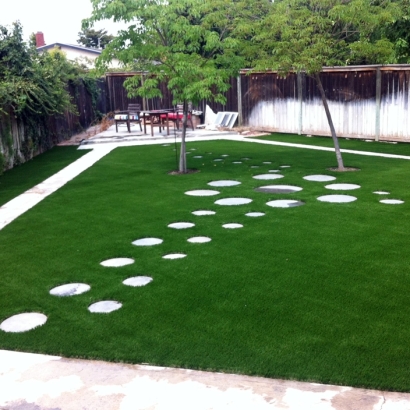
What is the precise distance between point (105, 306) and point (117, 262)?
3.67ft

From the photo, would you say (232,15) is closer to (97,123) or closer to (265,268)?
(265,268)

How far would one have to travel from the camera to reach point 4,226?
24.0 ft

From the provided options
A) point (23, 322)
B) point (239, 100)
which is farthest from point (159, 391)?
point (239, 100)

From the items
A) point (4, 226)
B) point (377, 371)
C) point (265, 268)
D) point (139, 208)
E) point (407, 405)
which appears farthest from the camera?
point (139, 208)

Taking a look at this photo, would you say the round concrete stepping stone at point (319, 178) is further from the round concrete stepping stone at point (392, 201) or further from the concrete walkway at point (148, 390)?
the concrete walkway at point (148, 390)

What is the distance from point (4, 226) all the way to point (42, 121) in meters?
8.58

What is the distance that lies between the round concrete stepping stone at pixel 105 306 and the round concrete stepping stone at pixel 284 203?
12.1ft

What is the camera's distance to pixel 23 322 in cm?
427

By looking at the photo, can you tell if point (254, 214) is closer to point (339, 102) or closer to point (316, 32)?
point (316, 32)

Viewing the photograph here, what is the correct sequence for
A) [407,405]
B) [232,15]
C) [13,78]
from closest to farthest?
1. [407,405]
2. [232,15]
3. [13,78]

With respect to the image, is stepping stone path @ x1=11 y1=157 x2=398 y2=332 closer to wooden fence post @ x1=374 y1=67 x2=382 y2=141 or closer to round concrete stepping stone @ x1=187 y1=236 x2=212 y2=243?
round concrete stepping stone @ x1=187 y1=236 x2=212 y2=243

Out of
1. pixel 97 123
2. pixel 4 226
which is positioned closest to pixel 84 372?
pixel 4 226

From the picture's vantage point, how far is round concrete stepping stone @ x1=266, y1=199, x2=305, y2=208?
7.72 meters

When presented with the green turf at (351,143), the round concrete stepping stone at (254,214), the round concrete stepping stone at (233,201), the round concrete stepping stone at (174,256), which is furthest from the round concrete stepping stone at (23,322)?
the green turf at (351,143)
